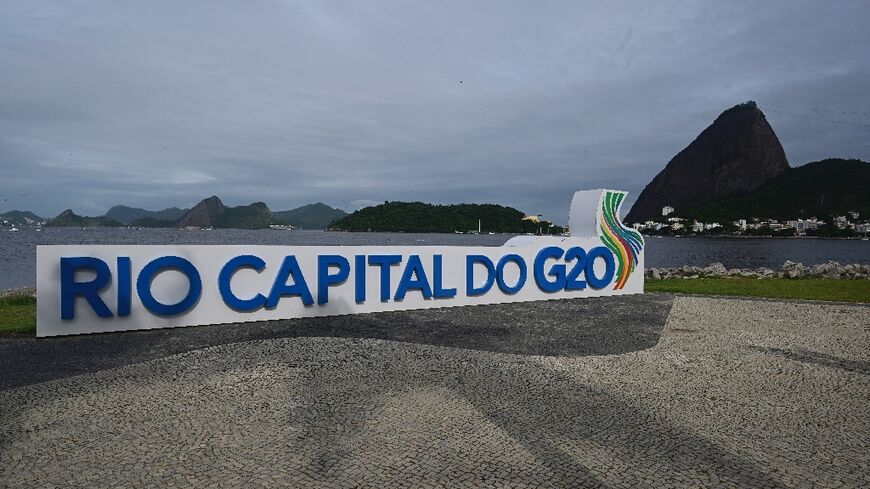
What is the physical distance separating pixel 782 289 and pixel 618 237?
6870 mm

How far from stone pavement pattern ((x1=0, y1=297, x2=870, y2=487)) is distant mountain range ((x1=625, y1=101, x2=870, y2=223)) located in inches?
6320

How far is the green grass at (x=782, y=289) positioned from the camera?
607 inches

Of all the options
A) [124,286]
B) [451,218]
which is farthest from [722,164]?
[124,286]

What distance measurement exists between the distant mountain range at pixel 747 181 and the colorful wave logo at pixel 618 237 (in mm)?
151139

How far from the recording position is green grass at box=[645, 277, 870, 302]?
1541cm

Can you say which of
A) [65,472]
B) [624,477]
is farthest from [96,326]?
[624,477]

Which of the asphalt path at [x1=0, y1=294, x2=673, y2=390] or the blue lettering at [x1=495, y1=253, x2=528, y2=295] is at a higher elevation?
the blue lettering at [x1=495, y1=253, x2=528, y2=295]

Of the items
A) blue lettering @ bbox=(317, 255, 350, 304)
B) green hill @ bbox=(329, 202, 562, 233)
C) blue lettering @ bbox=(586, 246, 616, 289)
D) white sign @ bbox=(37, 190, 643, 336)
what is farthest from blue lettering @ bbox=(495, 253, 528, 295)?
green hill @ bbox=(329, 202, 562, 233)

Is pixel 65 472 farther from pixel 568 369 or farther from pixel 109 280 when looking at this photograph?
pixel 109 280

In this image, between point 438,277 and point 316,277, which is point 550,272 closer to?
point 438,277

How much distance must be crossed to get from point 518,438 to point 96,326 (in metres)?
8.57

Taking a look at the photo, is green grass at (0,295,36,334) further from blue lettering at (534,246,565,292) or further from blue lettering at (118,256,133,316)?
blue lettering at (534,246,565,292)

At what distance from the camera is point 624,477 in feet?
12.8

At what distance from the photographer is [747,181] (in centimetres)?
16512
